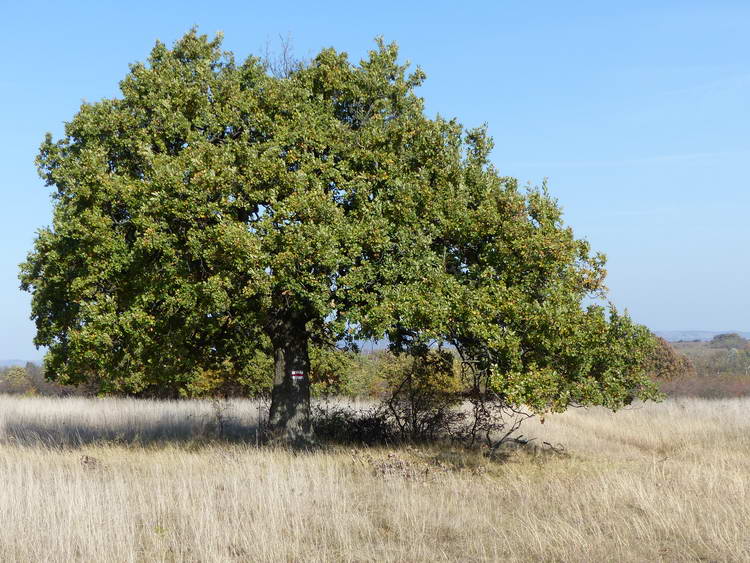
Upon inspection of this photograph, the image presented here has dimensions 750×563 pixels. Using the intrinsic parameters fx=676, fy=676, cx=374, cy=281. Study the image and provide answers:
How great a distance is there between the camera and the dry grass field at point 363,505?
9117 millimetres

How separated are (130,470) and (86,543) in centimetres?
669

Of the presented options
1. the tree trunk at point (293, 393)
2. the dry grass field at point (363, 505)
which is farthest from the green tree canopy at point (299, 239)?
the dry grass field at point (363, 505)

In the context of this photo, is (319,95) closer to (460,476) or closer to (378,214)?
(378,214)

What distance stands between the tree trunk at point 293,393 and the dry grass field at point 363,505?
1199 mm

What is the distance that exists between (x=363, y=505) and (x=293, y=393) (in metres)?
7.50

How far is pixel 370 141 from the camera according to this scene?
675 inches

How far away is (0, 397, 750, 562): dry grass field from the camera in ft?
29.9

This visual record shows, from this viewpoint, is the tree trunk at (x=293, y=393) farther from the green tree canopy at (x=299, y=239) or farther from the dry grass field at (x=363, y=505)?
the dry grass field at (x=363, y=505)

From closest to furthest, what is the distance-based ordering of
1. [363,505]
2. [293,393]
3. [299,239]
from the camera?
[363,505], [299,239], [293,393]

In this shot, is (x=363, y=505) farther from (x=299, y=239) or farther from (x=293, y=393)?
(x=293, y=393)

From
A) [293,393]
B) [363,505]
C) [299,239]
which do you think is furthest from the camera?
[293,393]

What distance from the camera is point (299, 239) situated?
566 inches

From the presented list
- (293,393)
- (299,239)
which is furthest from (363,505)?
(293,393)

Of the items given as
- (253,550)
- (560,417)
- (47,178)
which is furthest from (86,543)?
(560,417)
